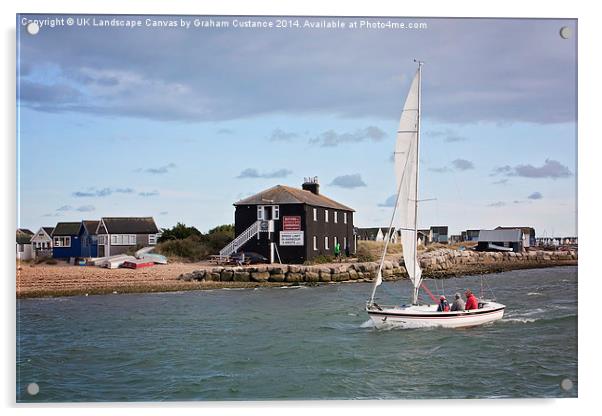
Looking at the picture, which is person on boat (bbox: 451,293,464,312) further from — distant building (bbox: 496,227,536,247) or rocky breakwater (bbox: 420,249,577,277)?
distant building (bbox: 496,227,536,247)

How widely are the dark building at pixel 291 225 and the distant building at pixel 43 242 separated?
2983 millimetres

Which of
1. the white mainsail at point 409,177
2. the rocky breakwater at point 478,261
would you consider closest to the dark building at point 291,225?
the white mainsail at point 409,177

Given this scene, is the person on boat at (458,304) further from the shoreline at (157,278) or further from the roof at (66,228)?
the roof at (66,228)

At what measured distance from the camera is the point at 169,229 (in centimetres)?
1051

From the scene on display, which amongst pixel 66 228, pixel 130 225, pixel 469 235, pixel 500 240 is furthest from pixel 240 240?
pixel 500 240

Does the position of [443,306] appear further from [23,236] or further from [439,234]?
[23,236]

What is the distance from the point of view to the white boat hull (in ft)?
33.0

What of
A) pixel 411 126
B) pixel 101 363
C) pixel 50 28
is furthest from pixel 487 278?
pixel 50 28

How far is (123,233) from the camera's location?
10.2 m

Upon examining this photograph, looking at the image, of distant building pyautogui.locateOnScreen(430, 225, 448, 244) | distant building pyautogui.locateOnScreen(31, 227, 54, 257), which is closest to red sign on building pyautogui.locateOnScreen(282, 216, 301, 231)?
distant building pyautogui.locateOnScreen(430, 225, 448, 244)

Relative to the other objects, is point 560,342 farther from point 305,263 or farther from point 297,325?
point 305,263

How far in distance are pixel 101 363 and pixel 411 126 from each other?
18.3 feet

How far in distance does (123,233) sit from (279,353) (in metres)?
3.20

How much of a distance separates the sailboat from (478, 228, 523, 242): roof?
3.48ft
